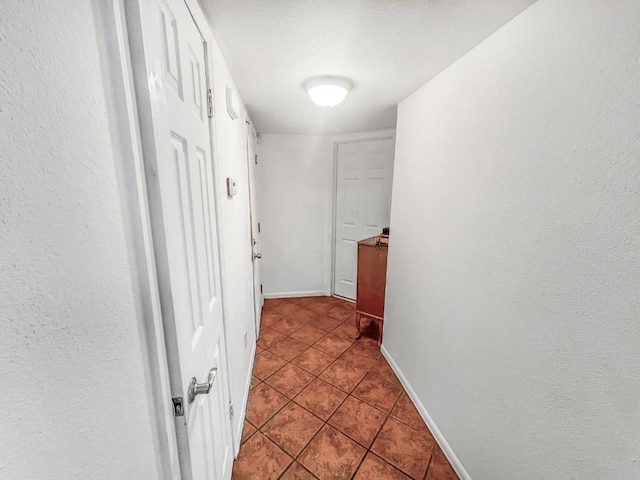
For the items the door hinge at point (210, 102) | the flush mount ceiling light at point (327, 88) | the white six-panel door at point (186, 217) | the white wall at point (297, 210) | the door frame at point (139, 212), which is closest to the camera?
the door frame at point (139, 212)

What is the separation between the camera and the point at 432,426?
152 centimetres

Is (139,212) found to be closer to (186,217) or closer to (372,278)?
(186,217)

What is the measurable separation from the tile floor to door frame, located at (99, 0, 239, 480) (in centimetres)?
93

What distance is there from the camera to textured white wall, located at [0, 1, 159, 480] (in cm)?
29

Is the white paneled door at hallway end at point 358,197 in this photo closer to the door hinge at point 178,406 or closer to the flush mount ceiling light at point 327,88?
the flush mount ceiling light at point 327,88

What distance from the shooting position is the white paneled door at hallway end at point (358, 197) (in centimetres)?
286

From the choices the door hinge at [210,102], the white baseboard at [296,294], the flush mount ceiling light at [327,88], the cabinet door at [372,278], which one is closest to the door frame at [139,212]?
the door hinge at [210,102]

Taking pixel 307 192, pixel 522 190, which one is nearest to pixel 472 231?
pixel 522 190

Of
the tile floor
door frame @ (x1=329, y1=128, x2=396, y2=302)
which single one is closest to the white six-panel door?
the tile floor

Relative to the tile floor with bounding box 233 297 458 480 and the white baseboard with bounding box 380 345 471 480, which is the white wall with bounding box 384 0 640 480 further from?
the tile floor with bounding box 233 297 458 480

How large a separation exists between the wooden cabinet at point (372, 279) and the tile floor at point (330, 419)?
328mm

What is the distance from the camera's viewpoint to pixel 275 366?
209 cm

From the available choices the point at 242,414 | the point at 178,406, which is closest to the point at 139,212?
the point at 178,406

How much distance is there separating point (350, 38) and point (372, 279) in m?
1.78
